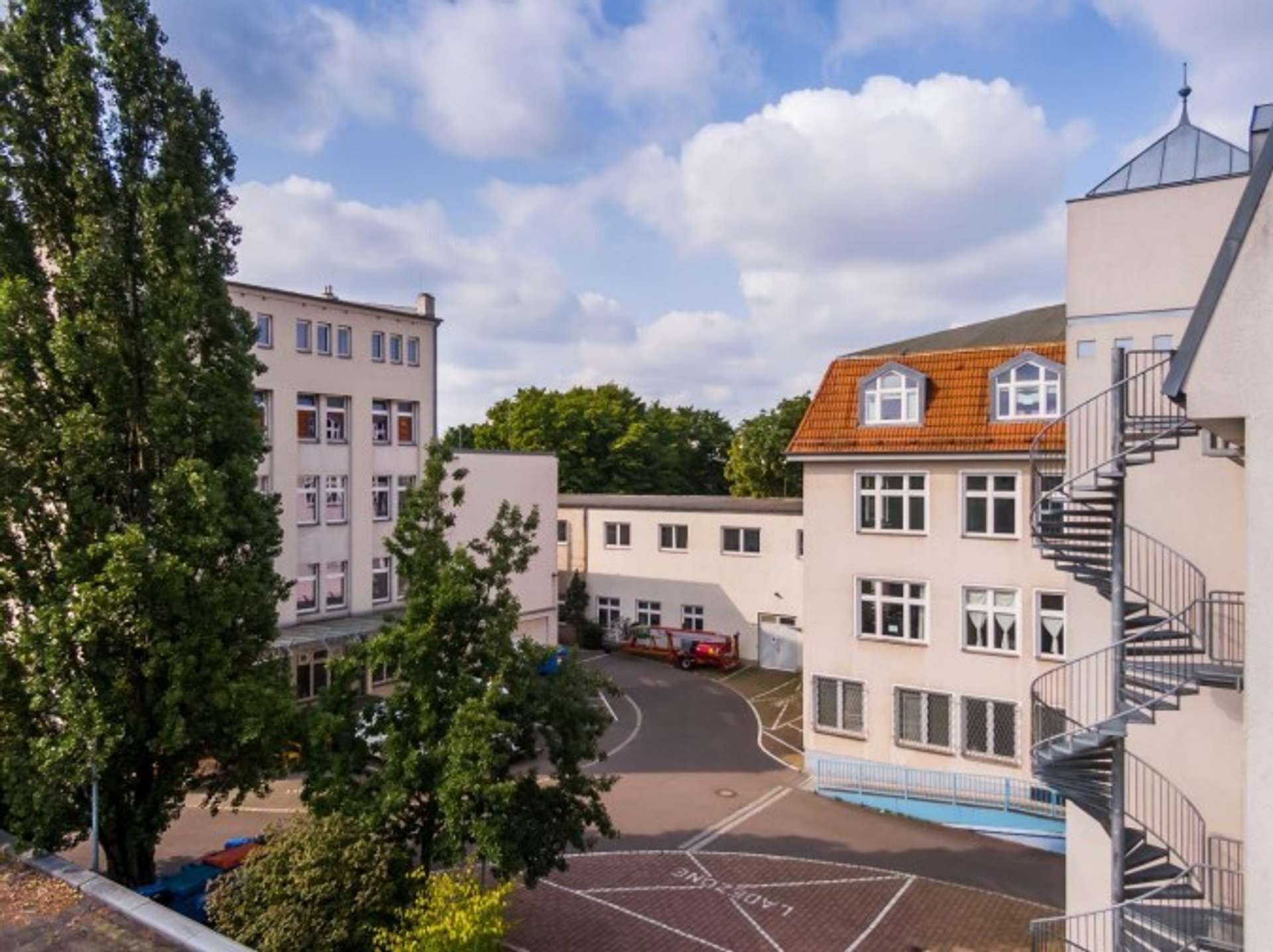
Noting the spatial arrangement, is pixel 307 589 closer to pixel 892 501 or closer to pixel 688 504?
pixel 688 504

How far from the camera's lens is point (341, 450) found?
27609 millimetres

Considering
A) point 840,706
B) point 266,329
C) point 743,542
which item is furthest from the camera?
point 743,542

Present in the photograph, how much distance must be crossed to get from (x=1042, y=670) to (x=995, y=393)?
596cm

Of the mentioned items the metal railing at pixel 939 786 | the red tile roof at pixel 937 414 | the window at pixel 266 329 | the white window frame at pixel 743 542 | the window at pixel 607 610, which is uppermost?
the window at pixel 266 329

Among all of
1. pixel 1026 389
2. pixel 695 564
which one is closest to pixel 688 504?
pixel 695 564

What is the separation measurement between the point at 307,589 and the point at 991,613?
1867 centimetres

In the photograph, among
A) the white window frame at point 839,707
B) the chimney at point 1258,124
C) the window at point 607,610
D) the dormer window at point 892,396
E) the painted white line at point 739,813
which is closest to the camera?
the chimney at point 1258,124

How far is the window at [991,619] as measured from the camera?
19703 mm

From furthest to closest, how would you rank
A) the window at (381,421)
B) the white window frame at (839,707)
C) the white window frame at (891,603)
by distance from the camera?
the window at (381,421) < the white window frame at (839,707) < the white window frame at (891,603)

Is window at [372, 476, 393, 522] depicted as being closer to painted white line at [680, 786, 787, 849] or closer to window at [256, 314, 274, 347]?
window at [256, 314, 274, 347]

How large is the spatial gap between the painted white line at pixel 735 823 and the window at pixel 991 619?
556cm

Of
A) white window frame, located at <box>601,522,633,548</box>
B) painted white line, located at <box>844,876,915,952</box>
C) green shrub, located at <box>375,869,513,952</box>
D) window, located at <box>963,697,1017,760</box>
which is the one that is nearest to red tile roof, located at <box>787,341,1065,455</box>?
window, located at <box>963,697,1017,760</box>

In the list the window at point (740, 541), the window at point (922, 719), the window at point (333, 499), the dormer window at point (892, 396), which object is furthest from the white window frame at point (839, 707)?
the window at point (333, 499)

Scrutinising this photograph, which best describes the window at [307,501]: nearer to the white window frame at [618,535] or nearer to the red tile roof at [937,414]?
the red tile roof at [937,414]
